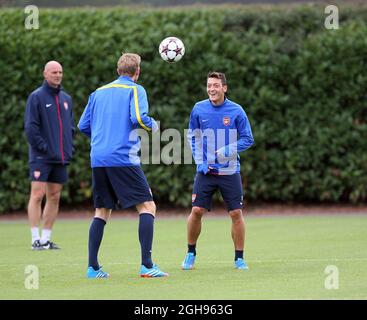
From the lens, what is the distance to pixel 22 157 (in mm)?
18625

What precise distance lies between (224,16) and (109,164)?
1021 centimetres

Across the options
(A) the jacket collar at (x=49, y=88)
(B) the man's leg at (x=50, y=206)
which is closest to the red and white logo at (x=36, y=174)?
(B) the man's leg at (x=50, y=206)

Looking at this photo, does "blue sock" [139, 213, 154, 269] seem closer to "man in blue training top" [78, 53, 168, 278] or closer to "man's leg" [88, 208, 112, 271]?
"man in blue training top" [78, 53, 168, 278]

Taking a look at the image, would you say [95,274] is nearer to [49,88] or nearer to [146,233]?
[146,233]

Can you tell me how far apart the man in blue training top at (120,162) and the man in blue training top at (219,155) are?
3.07 ft

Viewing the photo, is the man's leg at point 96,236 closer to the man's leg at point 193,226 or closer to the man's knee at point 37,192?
the man's leg at point 193,226

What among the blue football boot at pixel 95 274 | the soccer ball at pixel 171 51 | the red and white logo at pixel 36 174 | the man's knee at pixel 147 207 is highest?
the soccer ball at pixel 171 51

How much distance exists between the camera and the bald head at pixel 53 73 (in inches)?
520

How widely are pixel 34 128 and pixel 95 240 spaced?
13.4 feet

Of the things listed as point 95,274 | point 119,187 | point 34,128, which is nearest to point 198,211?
point 119,187

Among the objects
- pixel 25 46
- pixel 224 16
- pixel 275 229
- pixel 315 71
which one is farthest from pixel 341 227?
pixel 25 46

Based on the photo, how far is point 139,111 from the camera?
9.36 metres
